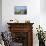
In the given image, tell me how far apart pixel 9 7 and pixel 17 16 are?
1.60ft

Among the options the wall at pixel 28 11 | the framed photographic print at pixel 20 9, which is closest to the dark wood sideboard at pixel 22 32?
the wall at pixel 28 11

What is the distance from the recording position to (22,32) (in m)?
5.88

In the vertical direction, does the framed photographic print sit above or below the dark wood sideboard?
above

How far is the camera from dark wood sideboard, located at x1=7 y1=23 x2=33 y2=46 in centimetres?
580

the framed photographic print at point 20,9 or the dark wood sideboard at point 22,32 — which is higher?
the framed photographic print at point 20,9

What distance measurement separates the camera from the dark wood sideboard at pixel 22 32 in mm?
5797

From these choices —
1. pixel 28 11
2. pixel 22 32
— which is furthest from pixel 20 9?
pixel 22 32

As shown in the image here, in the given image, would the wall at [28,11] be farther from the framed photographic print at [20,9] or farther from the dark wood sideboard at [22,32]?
the dark wood sideboard at [22,32]

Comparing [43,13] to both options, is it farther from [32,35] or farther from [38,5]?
[32,35]

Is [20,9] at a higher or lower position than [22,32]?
higher

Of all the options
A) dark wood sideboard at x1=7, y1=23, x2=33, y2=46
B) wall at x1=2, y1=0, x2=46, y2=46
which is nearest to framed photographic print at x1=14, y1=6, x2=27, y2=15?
wall at x1=2, y1=0, x2=46, y2=46

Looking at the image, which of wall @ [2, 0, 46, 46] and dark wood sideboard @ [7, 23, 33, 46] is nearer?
dark wood sideboard @ [7, 23, 33, 46]

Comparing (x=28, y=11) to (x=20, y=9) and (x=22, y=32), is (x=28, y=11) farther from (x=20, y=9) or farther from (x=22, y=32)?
(x=22, y=32)

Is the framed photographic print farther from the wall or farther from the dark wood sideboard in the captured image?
the dark wood sideboard
